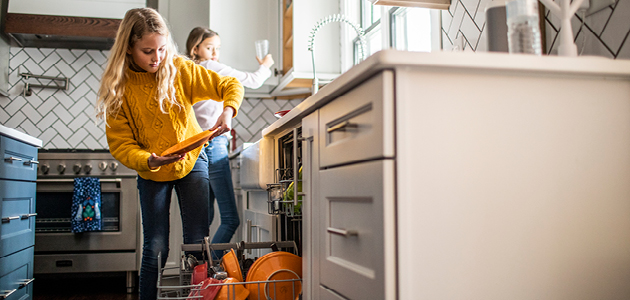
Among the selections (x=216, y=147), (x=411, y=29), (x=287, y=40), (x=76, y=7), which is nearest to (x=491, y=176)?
(x=411, y=29)

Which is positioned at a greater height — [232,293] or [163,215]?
[163,215]

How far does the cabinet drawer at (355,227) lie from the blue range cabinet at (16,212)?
1.56 m

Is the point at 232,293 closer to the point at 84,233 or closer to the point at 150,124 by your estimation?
the point at 150,124

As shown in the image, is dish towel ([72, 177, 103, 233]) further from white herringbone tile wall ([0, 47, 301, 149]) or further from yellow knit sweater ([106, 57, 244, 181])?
yellow knit sweater ([106, 57, 244, 181])

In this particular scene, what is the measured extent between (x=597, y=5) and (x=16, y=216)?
7.79 ft

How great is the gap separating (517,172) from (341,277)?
43cm

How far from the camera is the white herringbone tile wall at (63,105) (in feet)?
12.6

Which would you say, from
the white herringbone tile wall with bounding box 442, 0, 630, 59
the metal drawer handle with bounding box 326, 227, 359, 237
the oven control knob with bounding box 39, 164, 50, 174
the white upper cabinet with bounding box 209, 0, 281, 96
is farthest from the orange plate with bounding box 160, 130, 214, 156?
the oven control knob with bounding box 39, 164, 50, 174

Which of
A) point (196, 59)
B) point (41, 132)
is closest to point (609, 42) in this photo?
point (196, 59)

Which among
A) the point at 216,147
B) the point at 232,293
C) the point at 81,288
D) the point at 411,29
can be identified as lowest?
the point at 81,288

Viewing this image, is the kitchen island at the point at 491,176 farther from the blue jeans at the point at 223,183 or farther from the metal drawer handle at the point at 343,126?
the blue jeans at the point at 223,183

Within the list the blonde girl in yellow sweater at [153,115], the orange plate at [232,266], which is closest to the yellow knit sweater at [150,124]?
the blonde girl in yellow sweater at [153,115]

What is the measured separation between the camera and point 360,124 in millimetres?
1021

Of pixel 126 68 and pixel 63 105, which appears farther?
pixel 63 105
